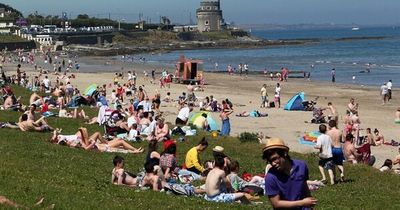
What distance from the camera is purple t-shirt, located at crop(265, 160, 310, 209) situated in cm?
562

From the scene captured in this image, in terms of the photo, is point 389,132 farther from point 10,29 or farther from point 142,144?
point 10,29

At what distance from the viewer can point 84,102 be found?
29719 mm

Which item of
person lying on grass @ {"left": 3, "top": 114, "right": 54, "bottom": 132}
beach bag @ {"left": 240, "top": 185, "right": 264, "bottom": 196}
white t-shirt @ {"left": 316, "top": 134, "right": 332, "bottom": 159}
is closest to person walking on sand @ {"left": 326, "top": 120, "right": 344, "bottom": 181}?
white t-shirt @ {"left": 316, "top": 134, "right": 332, "bottom": 159}

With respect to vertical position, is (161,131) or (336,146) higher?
(336,146)

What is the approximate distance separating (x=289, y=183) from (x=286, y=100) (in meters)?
34.1

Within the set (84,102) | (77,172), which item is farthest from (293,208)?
(84,102)

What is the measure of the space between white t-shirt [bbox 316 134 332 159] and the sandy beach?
18.8 feet

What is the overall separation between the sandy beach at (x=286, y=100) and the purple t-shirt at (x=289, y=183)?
13.9 m

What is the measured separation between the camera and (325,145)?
13648 mm

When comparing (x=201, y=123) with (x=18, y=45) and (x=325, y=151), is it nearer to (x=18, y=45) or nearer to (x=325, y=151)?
(x=325, y=151)

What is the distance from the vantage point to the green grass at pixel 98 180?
952 centimetres

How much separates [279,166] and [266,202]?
6.06m

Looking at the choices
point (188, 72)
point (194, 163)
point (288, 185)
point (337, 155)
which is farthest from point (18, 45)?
point (288, 185)

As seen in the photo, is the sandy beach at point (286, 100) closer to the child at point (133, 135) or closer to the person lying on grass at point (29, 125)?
the child at point (133, 135)
